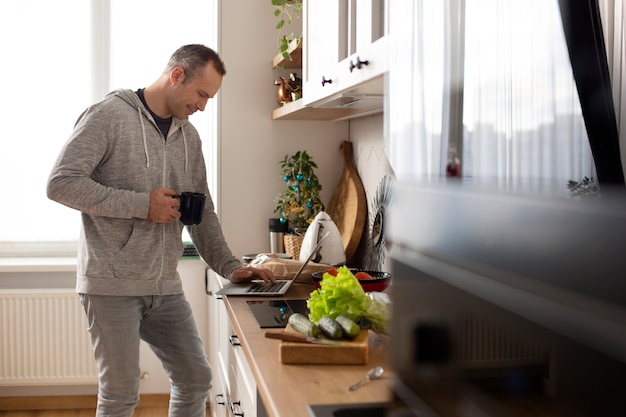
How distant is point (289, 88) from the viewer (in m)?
3.15

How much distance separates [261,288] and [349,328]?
0.87 metres

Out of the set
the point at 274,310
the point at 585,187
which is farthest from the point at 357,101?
the point at 585,187

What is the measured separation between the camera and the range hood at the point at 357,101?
2187 millimetres

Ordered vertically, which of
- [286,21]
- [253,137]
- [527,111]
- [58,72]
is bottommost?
[527,111]

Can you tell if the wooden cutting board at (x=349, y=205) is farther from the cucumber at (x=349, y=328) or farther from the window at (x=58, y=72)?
the cucumber at (x=349, y=328)

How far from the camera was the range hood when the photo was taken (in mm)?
2187

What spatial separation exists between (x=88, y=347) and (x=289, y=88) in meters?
1.56

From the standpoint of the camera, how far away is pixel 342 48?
→ 1.97 m

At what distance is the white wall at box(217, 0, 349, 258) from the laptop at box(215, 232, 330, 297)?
91cm

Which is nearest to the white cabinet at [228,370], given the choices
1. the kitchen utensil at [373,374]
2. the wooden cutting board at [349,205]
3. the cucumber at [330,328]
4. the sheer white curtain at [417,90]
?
the cucumber at [330,328]

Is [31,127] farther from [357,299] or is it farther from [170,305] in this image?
[357,299]

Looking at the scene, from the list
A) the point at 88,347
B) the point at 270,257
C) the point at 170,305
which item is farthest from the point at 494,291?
the point at 88,347

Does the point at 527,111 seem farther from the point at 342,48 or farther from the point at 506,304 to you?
the point at 342,48

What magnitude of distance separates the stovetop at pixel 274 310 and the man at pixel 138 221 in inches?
10.6
